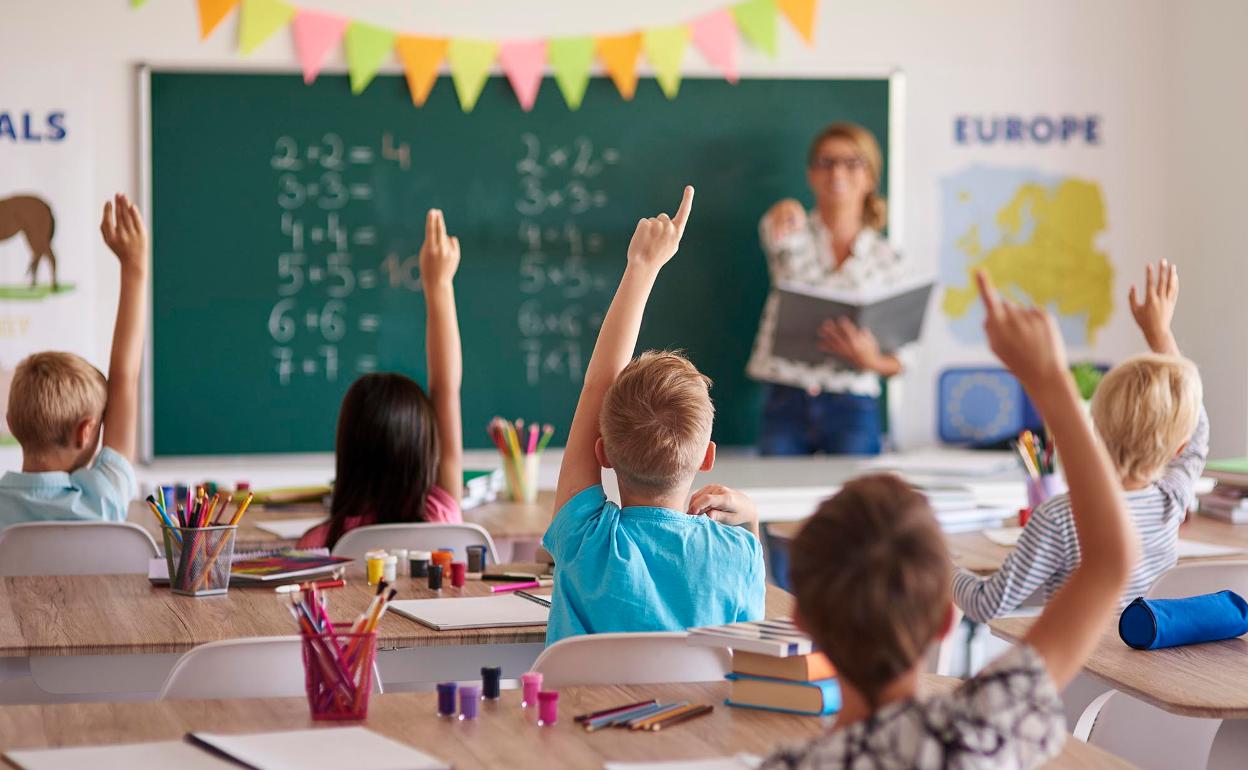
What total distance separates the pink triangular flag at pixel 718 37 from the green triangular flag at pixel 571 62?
439 mm

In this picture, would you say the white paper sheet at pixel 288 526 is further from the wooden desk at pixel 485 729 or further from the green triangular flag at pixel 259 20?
the green triangular flag at pixel 259 20

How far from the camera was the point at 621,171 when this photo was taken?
5.71 meters

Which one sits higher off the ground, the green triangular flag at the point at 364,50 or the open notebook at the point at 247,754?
the green triangular flag at the point at 364,50

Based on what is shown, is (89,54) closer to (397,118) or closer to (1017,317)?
(397,118)

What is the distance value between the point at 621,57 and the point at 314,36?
1187mm

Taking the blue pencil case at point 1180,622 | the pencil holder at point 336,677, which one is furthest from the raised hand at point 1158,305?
the pencil holder at point 336,677

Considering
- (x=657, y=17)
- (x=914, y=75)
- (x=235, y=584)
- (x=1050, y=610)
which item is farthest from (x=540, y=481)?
(x=1050, y=610)

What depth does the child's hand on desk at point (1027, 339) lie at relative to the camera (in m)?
1.18

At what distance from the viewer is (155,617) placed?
7.44 ft

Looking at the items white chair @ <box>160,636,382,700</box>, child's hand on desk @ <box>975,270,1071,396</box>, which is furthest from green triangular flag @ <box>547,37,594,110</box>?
child's hand on desk @ <box>975,270,1071,396</box>

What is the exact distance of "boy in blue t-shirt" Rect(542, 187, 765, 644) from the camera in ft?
6.23

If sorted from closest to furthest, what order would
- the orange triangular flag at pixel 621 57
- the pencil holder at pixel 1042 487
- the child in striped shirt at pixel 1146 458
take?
the child in striped shirt at pixel 1146 458 → the pencil holder at pixel 1042 487 → the orange triangular flag at pixel 621 57

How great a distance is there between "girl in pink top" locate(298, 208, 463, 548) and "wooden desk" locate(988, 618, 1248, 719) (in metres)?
1.33

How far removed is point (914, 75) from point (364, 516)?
12.2ft
